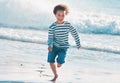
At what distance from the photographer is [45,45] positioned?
595 inches

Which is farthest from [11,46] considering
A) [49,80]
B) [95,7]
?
[95,7]

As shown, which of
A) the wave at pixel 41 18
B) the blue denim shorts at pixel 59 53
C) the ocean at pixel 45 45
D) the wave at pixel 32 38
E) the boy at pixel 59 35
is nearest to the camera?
the boy at pixel 59 35

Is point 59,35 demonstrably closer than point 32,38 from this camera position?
Yes

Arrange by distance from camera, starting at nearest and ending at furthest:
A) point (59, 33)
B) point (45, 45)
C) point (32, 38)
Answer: point (59, 33) < point (45, 45) < point (32, 38)

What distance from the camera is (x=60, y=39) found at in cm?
998

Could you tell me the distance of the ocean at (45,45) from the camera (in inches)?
421

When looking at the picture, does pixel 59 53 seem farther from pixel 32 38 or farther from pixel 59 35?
pixel 32 38

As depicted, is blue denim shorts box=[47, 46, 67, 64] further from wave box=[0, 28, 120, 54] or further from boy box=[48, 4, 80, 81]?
wave box=[0, 28, 120, 54]

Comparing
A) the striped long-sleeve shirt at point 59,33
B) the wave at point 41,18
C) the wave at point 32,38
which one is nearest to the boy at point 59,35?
the striped long-sleeve shirt at point 59,33

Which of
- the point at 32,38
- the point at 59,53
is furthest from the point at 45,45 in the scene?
the point at 59,53

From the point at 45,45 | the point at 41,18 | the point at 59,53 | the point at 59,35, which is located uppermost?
the point at 59,35

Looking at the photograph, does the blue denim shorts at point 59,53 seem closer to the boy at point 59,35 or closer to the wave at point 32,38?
the boy at point 59,35

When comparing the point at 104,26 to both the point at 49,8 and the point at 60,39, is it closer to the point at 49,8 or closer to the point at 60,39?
the point at 49,8

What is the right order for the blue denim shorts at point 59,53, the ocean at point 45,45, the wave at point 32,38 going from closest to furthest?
the blue denim shorts at point 59,53 < the ocean at point 45,45 < the wave at point 32,38
